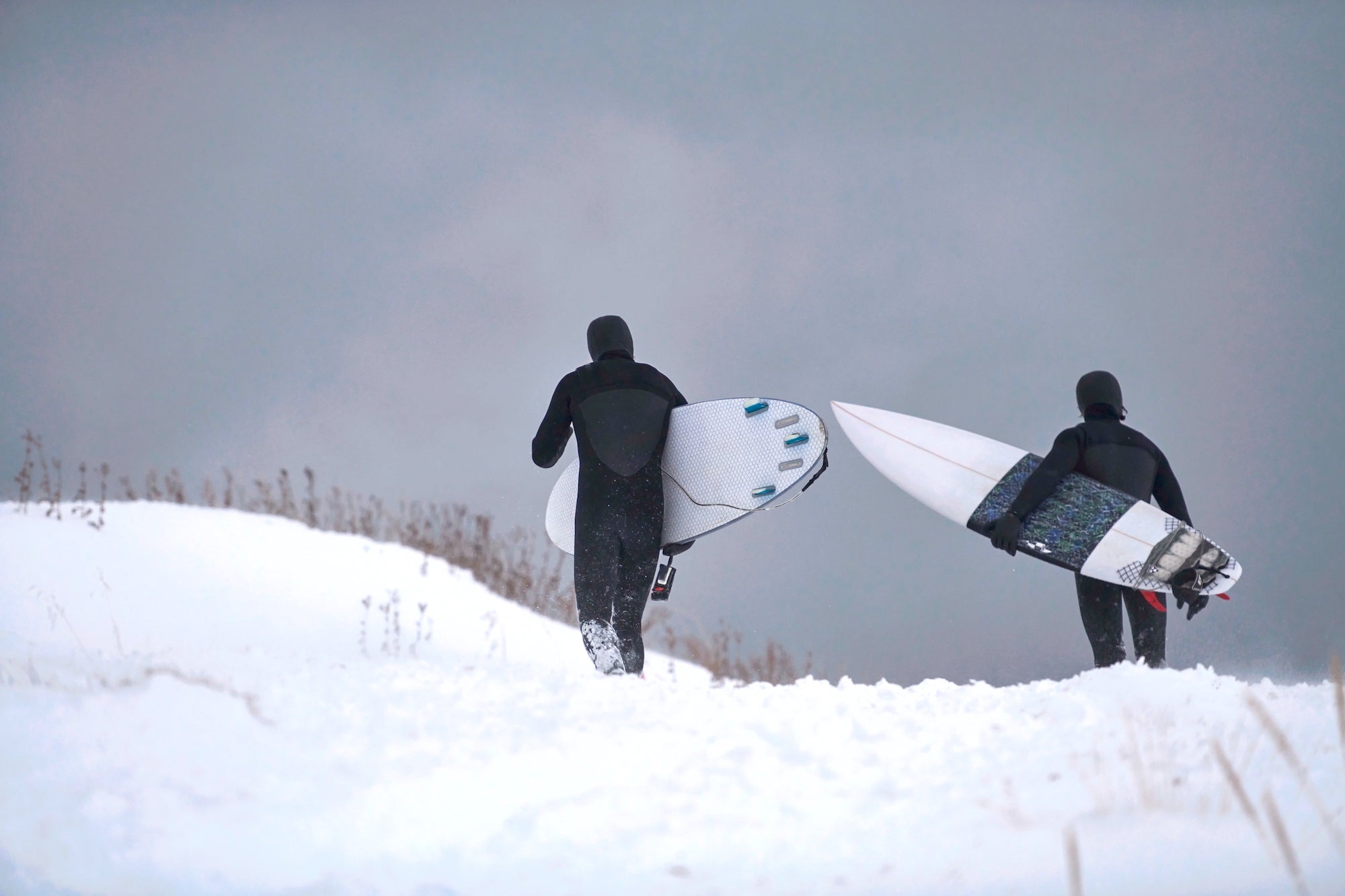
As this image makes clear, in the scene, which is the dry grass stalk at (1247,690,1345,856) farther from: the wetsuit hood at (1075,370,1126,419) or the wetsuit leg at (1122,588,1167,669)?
the wetsuit hood at (1075,370,1126,419)

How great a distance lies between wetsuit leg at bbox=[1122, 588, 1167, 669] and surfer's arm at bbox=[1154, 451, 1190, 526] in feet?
1.69

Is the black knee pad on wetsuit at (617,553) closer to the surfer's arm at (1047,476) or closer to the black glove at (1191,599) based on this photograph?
the surfer's arm at (1047,476)

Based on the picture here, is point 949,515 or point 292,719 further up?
point 949,515

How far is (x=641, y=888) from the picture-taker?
6.23 ft

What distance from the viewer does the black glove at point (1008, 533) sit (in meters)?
4.94

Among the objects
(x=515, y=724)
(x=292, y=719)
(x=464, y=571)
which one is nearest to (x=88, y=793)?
(x=292, y=719)

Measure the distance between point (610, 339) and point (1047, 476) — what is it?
2.36m

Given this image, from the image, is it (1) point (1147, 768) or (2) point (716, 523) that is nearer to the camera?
(1) point (1147, 768)

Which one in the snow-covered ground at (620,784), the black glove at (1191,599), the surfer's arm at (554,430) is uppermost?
the surfer's arm at (554,430)

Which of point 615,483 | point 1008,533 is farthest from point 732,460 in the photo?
point 1008,533

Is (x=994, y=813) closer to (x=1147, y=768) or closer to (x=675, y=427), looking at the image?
(x=1147, y=768)

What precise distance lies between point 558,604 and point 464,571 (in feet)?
3.04

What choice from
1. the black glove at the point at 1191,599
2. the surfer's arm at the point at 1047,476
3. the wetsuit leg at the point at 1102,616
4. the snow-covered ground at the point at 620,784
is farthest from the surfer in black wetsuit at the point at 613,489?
the black glove at the point at 1191,599

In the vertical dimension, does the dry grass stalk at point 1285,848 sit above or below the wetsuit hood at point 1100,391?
below
